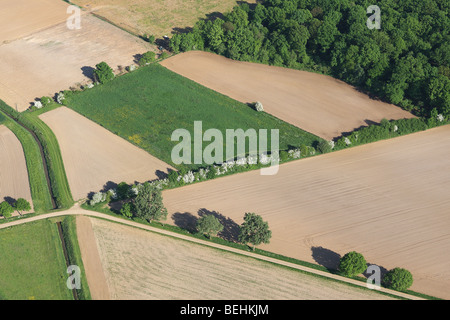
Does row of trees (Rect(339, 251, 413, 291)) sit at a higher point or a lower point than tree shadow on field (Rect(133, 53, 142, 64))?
lower

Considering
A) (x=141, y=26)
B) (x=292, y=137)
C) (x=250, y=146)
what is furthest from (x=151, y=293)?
(x=141, y=26)

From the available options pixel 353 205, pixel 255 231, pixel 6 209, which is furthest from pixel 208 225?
pixel 6 209

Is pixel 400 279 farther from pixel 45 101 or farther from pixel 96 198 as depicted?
pixel 45 101

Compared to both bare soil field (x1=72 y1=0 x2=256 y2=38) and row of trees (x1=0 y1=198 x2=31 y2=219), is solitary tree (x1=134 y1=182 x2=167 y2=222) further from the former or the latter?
bare soil field (x1=72 y1=0 x2=256 y2=38)

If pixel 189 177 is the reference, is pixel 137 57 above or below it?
above

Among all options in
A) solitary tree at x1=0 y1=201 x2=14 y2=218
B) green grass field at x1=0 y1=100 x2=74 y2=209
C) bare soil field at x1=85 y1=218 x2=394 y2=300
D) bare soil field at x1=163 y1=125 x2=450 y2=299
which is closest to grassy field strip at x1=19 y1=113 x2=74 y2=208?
green grass field at x1=0 y1=100 x2=74 y2=209
